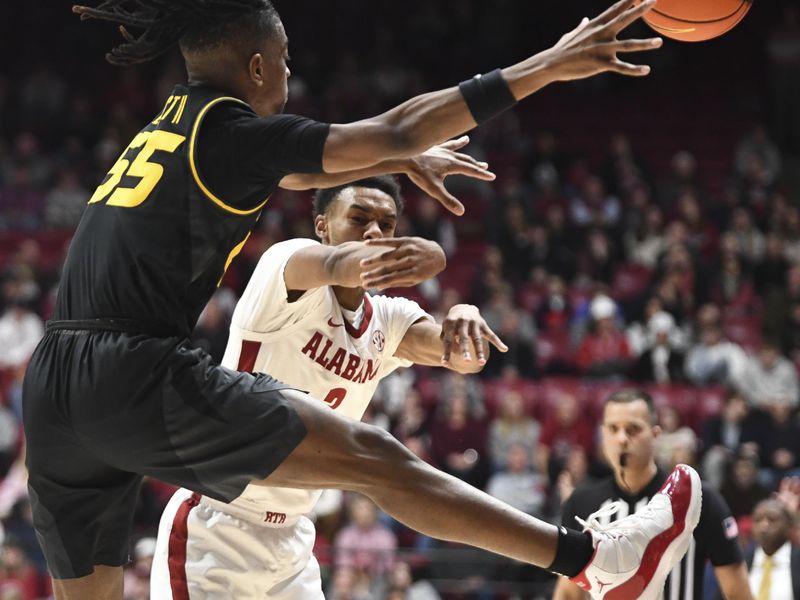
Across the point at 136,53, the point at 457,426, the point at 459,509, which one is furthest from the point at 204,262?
the point at 457,426

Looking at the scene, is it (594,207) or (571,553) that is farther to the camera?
(594,207)

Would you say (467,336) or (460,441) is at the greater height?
(467,336)

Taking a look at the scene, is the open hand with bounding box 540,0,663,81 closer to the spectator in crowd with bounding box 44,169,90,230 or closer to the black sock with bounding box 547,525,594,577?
the black sock with bounding box 547,525,594,577

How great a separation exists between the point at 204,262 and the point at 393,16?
18442 mm

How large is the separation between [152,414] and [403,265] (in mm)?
939

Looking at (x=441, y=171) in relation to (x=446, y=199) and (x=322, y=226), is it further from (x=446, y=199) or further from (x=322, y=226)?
(x=322, y=226)

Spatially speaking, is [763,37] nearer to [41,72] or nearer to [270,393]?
[41,72]

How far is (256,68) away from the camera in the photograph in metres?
4.09

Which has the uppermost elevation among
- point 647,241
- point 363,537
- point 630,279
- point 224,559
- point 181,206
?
point 181,206

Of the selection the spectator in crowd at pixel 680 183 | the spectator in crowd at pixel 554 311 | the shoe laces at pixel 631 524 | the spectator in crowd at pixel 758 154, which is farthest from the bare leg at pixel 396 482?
the spectator in crowd at pixel 758 154

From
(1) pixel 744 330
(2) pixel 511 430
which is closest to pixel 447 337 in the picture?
(2) pixel 511 430

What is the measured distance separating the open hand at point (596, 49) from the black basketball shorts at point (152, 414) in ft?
4.57

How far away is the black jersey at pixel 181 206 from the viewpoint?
3.78 m

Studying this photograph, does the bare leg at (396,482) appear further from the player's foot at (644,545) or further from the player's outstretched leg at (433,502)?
the player's foot at (644,545)
